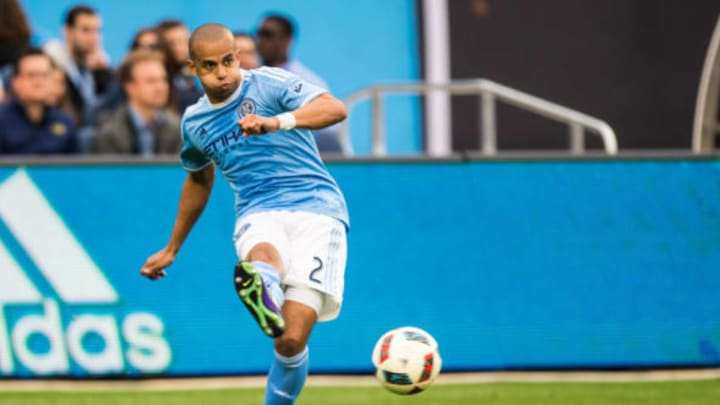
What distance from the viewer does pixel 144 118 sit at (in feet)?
41.8

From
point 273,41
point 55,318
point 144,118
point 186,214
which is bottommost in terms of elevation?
point 55,318

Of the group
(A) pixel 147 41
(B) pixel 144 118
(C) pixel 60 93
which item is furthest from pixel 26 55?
(A) pixel 147 41

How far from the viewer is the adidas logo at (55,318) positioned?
1184 centimetres

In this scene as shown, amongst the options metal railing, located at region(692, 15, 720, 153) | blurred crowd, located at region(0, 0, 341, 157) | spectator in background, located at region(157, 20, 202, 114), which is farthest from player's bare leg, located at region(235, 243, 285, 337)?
metal railing, located at region(692, 15, 720, 153)

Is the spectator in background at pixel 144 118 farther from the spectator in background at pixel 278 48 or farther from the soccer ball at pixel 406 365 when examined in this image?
the soccer ball at pixel 406 365

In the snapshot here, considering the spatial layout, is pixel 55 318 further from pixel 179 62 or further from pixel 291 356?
pixel 291 356

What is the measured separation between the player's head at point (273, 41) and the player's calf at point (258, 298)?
5763 millimetres

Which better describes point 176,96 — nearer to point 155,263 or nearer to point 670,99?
point 155,263

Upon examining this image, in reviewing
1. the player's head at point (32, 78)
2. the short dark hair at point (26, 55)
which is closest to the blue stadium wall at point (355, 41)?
the short dark hair at point (26, 55)

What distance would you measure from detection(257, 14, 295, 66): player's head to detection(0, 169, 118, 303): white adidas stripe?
2506mm

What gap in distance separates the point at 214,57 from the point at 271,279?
1.18 m

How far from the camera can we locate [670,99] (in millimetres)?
17734

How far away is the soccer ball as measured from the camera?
8648mm

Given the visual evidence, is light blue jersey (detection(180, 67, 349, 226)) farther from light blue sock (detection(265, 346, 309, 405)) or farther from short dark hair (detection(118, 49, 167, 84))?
short dark hair (detection(118, 49, 167, 84))
